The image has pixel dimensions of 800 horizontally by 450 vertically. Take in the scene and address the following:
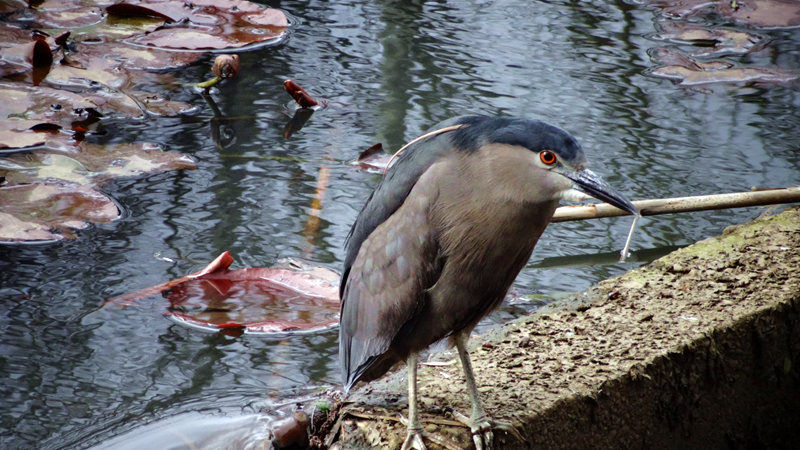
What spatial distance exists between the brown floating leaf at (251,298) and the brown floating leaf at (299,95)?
1699 mm

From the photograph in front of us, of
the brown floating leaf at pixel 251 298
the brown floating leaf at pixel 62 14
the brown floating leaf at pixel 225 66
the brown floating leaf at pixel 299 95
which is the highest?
the brown floating leaf at pixel 62 14

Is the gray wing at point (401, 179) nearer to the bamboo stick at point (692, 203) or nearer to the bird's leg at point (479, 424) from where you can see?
the bird's leg at point (479, 424)

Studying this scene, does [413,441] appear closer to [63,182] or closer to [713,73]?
[63,182]

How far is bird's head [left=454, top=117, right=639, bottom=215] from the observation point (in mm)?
1729

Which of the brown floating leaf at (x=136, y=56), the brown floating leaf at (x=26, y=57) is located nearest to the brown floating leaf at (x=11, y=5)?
the brown floating leaf at (x=136, y=56)

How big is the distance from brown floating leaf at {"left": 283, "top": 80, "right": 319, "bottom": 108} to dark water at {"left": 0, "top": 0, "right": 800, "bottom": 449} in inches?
4.3

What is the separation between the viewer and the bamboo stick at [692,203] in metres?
3.20

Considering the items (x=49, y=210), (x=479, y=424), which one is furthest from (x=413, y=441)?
(x=49, y=210)

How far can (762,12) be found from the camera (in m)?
6.25

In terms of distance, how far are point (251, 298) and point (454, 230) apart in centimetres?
132

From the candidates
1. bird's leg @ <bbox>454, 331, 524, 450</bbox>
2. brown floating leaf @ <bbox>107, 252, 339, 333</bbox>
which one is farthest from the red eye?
brown floating leaf @ <bbox>107, 252, 339, 333</bbox>

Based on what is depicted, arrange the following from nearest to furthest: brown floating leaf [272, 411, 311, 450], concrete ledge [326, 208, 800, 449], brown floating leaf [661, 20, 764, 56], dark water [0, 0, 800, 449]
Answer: concrete ledge [326, 208, 800, 449] → brown floating leaf [272, 411, 311, 450] → dark water [0, 0, 800, 449] → brown floating leaf [661, 20, 764, 56]

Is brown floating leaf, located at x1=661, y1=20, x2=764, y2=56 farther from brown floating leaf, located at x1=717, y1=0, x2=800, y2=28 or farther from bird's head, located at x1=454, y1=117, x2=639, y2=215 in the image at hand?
bird's head, located at x1=454, y1=117, x2=639, y2=215

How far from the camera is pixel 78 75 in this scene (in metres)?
4.34
